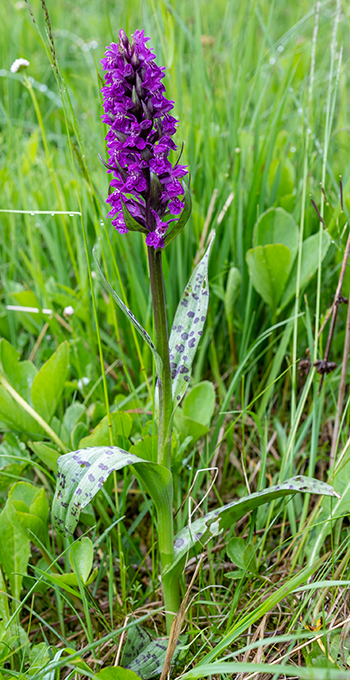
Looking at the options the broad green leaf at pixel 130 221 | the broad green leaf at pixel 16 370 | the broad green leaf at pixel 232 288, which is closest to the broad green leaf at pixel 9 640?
the broad green leaf at pixel 16 370

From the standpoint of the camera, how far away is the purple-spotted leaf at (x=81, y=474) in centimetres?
110

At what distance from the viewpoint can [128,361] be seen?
2145mm

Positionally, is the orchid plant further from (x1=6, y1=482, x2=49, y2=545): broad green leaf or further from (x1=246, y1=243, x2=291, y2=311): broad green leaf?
(x1=246, y1=243, x2=291, y2=311): broad green leaf

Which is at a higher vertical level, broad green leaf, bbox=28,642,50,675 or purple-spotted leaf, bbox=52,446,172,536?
purple-spotted leaf, bbox=52,446,172,536

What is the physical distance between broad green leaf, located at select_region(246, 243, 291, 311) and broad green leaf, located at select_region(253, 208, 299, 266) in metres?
0.07

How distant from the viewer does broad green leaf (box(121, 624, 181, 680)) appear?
50.1 inches

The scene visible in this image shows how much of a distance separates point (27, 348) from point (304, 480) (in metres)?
1.72

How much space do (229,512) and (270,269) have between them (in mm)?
998

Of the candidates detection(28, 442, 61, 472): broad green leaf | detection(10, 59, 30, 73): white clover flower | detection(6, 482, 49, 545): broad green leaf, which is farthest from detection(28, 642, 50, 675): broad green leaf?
detection(10, 59, 30, 73): white clover flower

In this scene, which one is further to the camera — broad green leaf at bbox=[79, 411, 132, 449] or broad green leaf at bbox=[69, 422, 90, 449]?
broad green leaf at bbox=[69, 422, 90, 449]

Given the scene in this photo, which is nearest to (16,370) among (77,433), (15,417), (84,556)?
(15,417)

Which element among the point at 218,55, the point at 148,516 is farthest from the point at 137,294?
the point at 218,55

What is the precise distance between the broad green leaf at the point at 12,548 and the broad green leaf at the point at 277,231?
1359mm

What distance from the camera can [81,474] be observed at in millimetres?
1134
